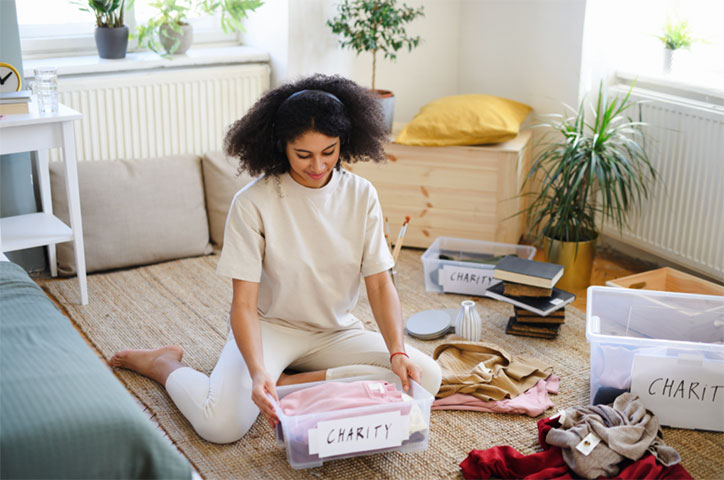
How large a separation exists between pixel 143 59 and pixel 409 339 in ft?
5.55

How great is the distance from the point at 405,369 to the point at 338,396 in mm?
194

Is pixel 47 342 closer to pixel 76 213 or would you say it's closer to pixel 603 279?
pixel 76 213

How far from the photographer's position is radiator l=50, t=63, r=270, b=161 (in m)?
3.18

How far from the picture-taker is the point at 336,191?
2037mm

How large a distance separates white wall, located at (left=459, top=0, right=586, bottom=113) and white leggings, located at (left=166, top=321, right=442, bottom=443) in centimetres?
170

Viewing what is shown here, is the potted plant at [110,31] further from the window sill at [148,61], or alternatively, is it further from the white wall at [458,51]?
the white wall at [458,51]

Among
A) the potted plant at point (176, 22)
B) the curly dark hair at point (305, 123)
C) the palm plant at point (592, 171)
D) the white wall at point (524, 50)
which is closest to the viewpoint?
the curly dark hair at point (305, 123)

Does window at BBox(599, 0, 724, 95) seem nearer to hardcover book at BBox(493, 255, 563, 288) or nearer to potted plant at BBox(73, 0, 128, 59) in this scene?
hardcover book at BBox(493, 255, 563, 288)

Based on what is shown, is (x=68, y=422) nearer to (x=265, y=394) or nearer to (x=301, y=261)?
(x=265, y=394)

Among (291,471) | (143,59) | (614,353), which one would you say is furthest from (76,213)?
(614,353)

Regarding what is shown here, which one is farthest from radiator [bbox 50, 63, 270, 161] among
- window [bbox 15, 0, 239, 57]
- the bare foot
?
the bare foot

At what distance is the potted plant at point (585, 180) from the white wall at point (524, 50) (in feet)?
0.91

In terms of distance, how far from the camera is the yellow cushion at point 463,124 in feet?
10.4

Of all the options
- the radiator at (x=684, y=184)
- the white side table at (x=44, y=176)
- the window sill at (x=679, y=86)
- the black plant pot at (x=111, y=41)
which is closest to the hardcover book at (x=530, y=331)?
the radiator at (x=684, y=184)
